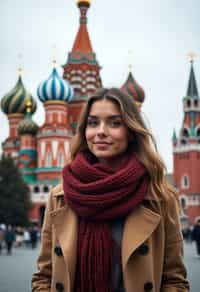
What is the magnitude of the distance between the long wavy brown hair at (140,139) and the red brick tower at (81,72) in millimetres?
49704

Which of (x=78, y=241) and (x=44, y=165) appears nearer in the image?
(x=78, y=241)

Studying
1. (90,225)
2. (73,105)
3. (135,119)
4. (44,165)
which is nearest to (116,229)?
(90,225)

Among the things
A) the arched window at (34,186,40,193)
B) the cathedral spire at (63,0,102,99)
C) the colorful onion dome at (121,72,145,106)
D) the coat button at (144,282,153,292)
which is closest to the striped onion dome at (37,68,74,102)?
the cathedral spire at (63,0,102,99)

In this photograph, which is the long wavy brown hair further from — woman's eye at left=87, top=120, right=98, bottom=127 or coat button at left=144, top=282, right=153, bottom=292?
coat button at left=144, top=282, right=153, bottom=292

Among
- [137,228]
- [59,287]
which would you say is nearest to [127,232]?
[137,228]

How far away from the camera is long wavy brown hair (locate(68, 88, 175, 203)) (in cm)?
278

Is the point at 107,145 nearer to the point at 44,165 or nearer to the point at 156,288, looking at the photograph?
the point at 156,288

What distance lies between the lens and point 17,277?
10.6m

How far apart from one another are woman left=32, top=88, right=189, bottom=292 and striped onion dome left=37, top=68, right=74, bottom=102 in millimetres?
45749

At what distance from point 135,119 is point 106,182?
1.27ft

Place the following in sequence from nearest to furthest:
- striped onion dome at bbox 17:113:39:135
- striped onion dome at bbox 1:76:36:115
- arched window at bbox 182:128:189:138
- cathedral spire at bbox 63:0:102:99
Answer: striped onion dome at bbox 17:113:39:135 < cathedral spire at bbox 63:0:102:99 < striped onion dome at bbox 1:76:36:115 < arched window at bbox 182:128:189:138

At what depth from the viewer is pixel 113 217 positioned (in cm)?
266

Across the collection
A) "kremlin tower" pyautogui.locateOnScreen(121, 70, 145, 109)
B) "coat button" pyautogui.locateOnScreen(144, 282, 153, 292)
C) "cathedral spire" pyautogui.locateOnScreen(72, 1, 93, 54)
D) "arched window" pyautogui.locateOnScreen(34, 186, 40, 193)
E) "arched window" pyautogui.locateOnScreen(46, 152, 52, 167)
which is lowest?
"coat button" pyautogui.locateOnScreen(144, 282, 153, 292)

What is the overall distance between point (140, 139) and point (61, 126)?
4556 centimetres
